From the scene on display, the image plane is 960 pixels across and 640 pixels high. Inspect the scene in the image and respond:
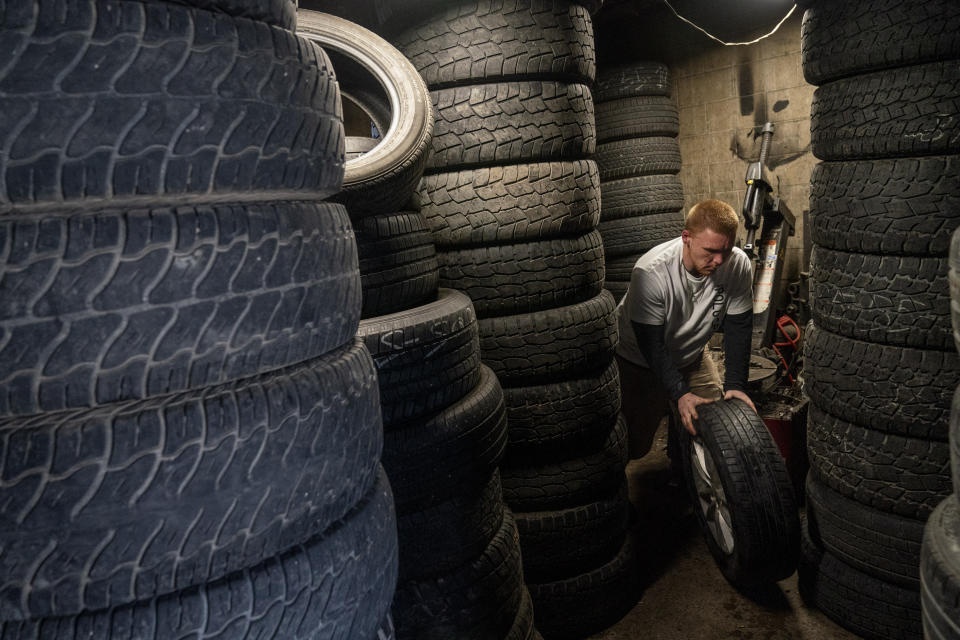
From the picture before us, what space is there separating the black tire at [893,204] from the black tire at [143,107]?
206 centimetres

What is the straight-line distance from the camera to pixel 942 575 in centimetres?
92

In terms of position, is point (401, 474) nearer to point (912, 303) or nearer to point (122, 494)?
point (122, 494)

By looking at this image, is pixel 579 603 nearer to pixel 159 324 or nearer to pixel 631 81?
pixel 159 324

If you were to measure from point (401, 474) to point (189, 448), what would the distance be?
0.97 metres

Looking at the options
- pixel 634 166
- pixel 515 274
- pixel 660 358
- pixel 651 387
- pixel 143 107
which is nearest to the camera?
pixel 143 107

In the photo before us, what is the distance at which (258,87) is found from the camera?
35.8 inches

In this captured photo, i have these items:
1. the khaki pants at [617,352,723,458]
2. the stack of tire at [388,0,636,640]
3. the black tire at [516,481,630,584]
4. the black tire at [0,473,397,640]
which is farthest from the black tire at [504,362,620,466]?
the black tire at [0,473,397,640]

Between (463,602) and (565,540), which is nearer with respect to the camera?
(463,602)

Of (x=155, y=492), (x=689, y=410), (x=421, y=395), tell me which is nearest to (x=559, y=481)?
(x=689, y=410)

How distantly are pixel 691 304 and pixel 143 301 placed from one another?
9.11 ft

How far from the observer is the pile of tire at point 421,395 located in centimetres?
177

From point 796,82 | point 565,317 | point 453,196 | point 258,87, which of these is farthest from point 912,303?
point 796,82

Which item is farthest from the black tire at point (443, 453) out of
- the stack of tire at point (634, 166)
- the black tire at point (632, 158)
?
the black tire at point (632, 158)

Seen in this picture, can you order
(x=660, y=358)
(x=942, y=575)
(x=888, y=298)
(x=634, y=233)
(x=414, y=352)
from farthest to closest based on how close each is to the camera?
(x=634, y=233) < (x=660, y=358) < (x=888, y=298) < (x=414, y=352) < (x=942, y=575)
